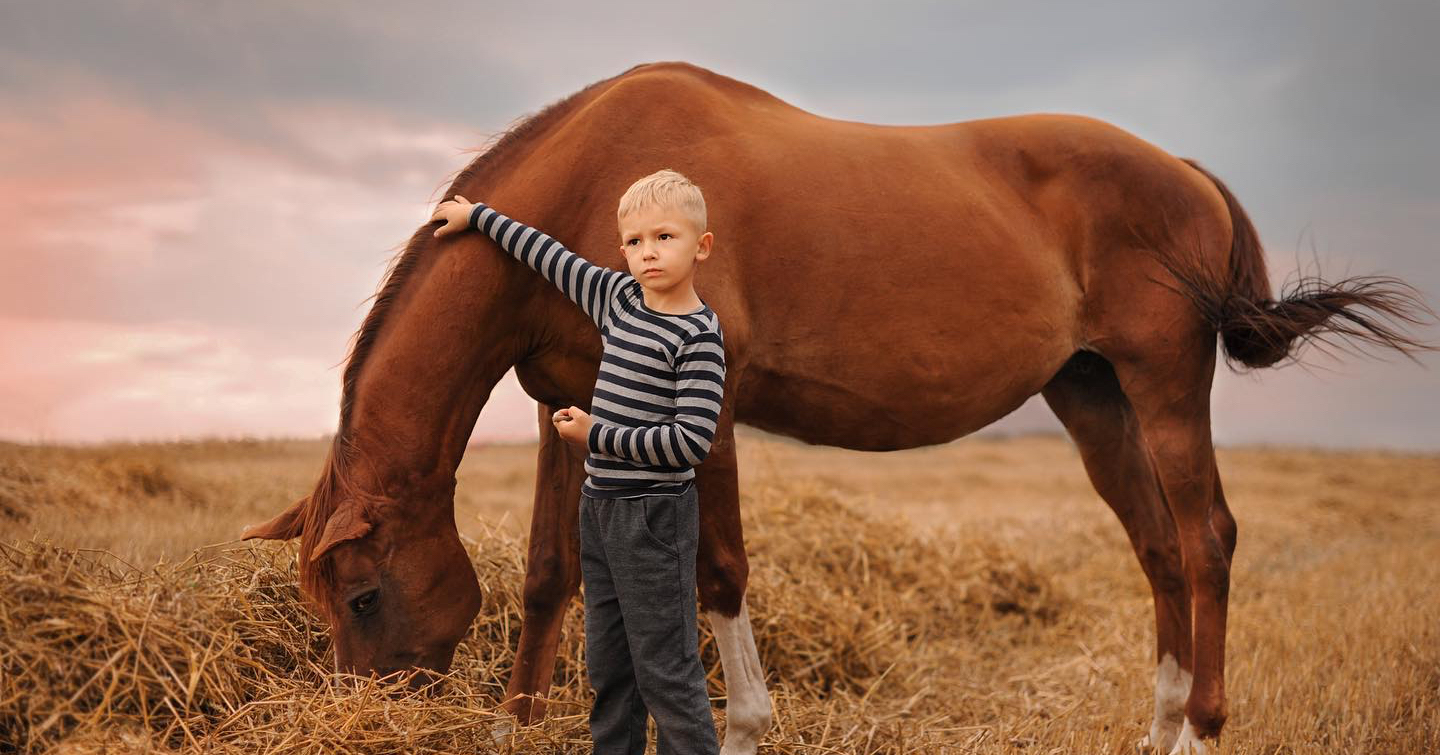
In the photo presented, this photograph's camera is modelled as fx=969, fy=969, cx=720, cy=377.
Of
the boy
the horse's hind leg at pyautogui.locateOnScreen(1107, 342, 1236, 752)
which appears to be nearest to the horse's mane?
the boy

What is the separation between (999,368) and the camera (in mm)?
3805

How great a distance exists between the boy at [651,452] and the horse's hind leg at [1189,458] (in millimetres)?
2388

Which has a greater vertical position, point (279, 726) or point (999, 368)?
point (999, 368)

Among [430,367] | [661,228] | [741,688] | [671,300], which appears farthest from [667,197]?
[741,688]

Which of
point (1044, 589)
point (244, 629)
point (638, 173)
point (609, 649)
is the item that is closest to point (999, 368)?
point (638, 173)

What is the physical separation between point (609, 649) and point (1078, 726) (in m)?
2.44

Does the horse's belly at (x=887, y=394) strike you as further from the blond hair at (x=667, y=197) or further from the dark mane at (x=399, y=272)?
the dark mane at (x=399, y=272)

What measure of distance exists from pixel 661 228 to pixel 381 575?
1.41m

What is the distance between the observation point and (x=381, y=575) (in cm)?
299

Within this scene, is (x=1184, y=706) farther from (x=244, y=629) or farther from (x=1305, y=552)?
(x=1305, y=552)

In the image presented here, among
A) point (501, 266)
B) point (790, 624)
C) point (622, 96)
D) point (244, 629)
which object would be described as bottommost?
point (790, 624)

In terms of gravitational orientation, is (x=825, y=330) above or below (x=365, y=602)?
above

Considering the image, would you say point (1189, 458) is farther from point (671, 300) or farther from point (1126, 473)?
point (671, 300)

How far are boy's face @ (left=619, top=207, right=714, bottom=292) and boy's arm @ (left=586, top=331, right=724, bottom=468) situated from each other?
186 mm
